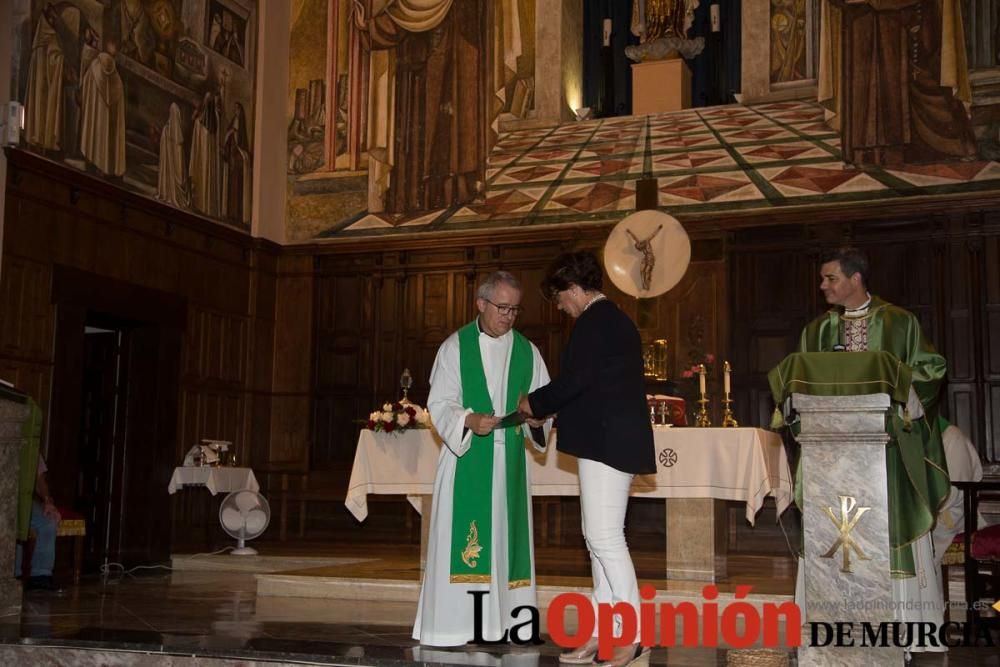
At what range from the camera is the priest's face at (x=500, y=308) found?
200 inches

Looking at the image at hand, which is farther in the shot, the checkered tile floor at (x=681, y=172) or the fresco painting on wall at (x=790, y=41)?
the fresco painting on wall at (x=790, y=41)

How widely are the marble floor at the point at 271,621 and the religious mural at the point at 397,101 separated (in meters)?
4.50

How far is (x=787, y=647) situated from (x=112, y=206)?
312 inches

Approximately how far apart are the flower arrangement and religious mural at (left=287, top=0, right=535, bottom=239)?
15.8ft

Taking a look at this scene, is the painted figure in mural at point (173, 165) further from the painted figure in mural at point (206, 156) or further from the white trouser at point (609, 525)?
the white trouser at point (609, 525)

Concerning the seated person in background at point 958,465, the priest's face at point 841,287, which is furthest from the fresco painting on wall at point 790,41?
the priest's face at point 841,287

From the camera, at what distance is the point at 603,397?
4656mm

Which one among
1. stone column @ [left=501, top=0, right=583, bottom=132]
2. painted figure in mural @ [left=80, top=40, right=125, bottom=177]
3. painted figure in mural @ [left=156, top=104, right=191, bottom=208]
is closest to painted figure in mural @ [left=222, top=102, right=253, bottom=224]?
painted figure in mural @ [left=156, top=104, right=191, bottom=208]

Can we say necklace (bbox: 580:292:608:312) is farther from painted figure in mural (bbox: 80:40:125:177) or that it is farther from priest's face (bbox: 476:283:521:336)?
painted figure in mural (bbox: 80:40:125:177)

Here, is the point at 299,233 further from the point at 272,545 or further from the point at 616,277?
the point at 616,277

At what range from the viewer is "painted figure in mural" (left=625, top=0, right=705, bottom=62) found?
12656 mm

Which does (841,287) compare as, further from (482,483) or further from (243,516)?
(243,516)

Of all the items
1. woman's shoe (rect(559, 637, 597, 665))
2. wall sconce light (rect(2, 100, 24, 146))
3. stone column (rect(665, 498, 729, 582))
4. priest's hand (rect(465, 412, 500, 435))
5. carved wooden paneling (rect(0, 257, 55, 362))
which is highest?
wall sconce light (rect(2, 100, 24, 146))

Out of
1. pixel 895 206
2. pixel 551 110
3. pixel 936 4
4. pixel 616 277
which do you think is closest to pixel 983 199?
pixel 895 206
